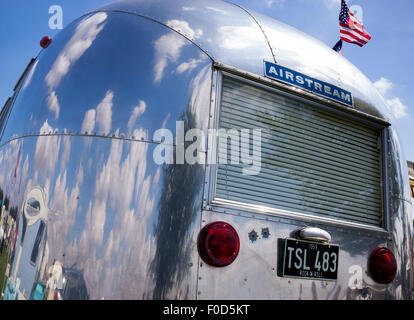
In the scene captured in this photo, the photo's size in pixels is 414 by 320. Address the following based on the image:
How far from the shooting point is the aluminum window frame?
2.47 metres

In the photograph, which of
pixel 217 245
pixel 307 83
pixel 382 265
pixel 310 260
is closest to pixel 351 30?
pixel 307 83

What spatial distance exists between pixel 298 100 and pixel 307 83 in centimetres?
14

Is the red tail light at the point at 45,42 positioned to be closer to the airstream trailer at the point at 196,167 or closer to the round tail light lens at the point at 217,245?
the airstream trailer at the point at 196,167

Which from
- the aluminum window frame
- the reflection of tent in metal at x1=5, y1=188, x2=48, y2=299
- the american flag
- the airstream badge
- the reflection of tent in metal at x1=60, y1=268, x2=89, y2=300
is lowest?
the reflection of tent in metal at x1=60, y1=268, x2=89, y2=300

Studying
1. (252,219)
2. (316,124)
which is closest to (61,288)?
(252,219)

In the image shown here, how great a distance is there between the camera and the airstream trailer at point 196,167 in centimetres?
224

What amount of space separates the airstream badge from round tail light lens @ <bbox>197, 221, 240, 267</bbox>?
1101 millimetres

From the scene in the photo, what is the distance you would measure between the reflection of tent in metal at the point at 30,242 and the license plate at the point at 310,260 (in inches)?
55.5

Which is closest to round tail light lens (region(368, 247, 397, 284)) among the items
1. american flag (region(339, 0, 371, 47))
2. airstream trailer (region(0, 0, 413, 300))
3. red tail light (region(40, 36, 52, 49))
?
airstream trailer (region(0, 0, 413, 300))

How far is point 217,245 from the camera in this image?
2.32 meters

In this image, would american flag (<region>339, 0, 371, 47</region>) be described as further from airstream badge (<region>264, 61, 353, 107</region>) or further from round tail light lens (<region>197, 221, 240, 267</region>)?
round tail light lens (<region>197, 221, 240, 267</region>)

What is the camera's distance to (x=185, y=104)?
8.16 ft

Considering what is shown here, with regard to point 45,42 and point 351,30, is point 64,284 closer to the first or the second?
point 45,42
